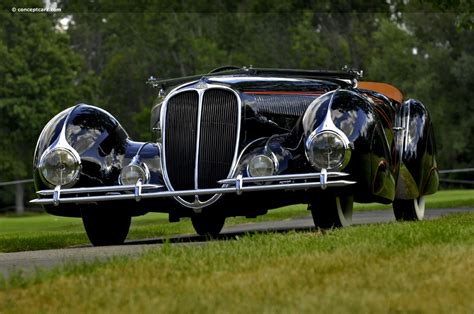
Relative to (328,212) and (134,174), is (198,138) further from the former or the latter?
(328,212)

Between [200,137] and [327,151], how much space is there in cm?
123

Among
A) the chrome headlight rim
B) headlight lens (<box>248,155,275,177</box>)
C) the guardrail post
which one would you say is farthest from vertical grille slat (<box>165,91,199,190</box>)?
the guardrail post

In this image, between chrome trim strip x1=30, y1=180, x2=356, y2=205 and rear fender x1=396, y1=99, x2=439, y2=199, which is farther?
rear fender x1=396, y1=99, x2=439, y2=199

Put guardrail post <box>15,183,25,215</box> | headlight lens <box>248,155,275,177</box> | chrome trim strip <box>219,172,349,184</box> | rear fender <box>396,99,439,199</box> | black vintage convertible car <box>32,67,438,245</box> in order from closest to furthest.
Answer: chrome trim strip <box>219,172,349,184</box> < black vintage convertible car <box>32,67,438,245</box> < headlight lens <box>248,155,275,177</box> < rear fender <box>396,99,439,199</box> < guardrail post <box>15,183,25,215</box>

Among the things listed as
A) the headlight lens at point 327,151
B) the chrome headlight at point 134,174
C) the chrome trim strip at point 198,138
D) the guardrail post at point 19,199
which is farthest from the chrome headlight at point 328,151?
the guardrail post at point 19,199

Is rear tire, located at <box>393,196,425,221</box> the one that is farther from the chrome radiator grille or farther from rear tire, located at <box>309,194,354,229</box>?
the chrome radiator grille

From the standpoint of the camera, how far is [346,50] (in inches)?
2648

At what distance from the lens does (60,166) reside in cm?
1012

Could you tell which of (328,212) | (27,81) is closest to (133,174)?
(328,212)

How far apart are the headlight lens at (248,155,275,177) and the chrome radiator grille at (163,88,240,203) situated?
0.83 ft

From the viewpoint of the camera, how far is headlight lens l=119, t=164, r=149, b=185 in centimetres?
1015

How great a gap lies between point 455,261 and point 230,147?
3948mm

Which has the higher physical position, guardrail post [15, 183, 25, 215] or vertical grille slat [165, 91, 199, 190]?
vertical grille slat [165, 91, 199, 190]

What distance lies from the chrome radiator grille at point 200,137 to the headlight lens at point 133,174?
0.21 m
